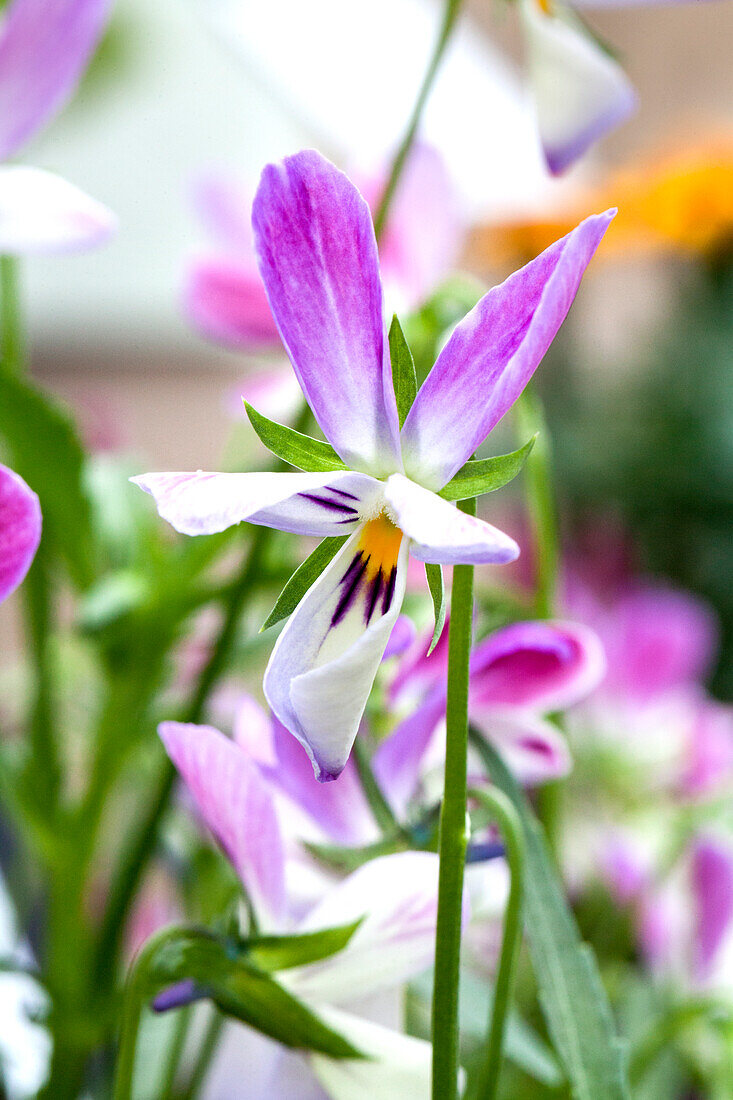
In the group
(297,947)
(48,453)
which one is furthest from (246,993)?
(48,453)

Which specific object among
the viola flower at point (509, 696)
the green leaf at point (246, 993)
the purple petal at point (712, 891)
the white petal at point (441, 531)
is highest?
the white petal at point (441, 531)

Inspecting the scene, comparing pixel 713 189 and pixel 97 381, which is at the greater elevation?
pixel 713 189

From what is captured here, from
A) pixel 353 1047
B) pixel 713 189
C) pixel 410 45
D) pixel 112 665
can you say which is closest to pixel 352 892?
pixel 353 1047

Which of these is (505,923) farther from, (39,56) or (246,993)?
(39,56)

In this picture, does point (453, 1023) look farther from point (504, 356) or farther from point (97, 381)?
point (97, 381)

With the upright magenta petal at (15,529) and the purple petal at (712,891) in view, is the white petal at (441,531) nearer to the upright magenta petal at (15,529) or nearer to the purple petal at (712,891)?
the upright magenta petal at (15,529)

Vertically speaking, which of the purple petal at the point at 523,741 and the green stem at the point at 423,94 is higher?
the green stem at the point at 423,94

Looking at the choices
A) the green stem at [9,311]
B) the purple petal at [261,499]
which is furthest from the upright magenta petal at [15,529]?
the green stem at [9,311]
